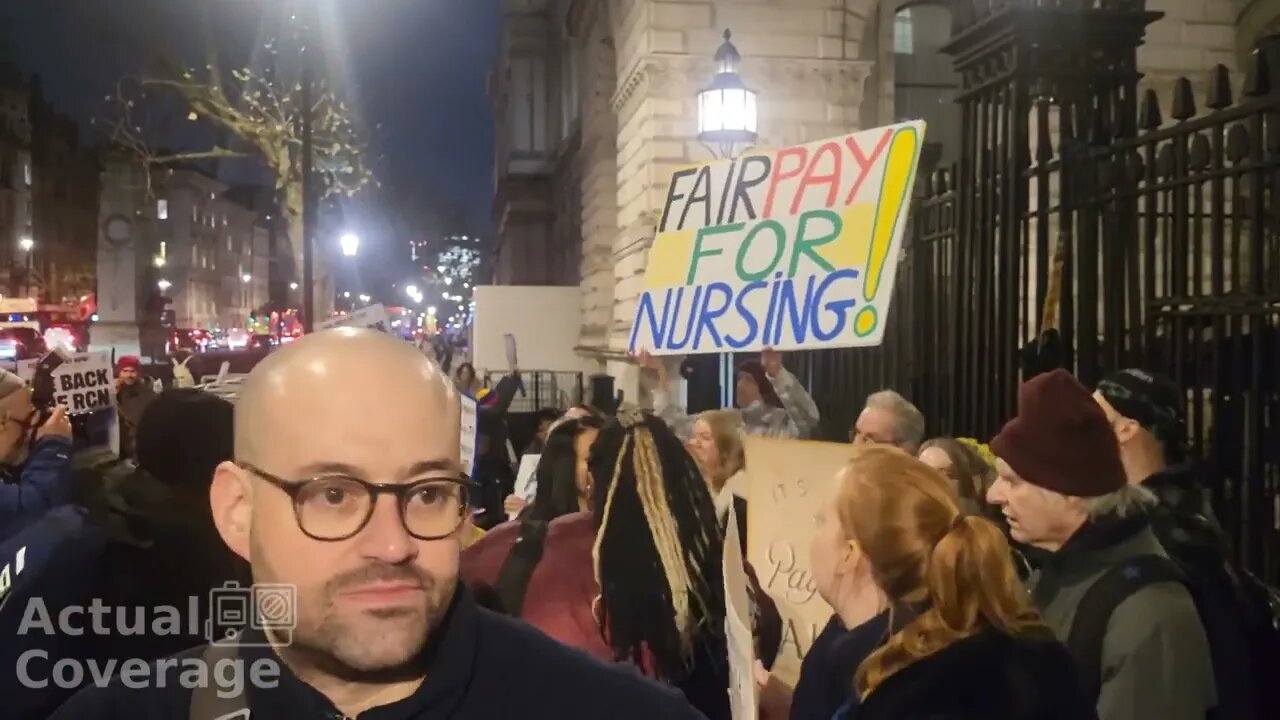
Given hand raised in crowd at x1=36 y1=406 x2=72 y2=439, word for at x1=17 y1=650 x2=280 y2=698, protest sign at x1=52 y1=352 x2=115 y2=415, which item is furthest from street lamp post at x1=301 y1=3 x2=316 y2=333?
word for at x1=17 y1=650 x2=280 y2=698

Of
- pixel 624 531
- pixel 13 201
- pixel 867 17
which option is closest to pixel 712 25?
pixel 867 17

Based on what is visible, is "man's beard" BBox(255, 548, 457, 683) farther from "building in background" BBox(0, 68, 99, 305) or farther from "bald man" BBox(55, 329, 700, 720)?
"building in background" BBox(0, 68, 99, 305)

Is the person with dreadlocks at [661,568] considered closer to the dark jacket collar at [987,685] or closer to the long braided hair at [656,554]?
the long braided hair at [656,554]

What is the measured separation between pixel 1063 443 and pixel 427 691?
224 centimetres

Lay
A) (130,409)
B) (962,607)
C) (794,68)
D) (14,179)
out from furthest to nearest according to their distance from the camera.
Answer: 1. (14,179)
2. (794,68)
3. (130,409)
4. (962,607)

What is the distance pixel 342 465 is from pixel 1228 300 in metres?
4.12

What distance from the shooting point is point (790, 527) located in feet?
12.5

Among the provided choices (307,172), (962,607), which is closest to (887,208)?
(962,607)

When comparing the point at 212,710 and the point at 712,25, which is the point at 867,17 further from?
the point at 212,710

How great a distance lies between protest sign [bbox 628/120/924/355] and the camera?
5.07 metres

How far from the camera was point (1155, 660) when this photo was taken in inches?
115

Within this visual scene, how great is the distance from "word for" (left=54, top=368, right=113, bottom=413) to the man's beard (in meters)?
6.33

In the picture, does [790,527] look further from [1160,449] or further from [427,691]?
[427,691]

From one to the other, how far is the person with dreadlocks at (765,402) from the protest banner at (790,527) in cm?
190
